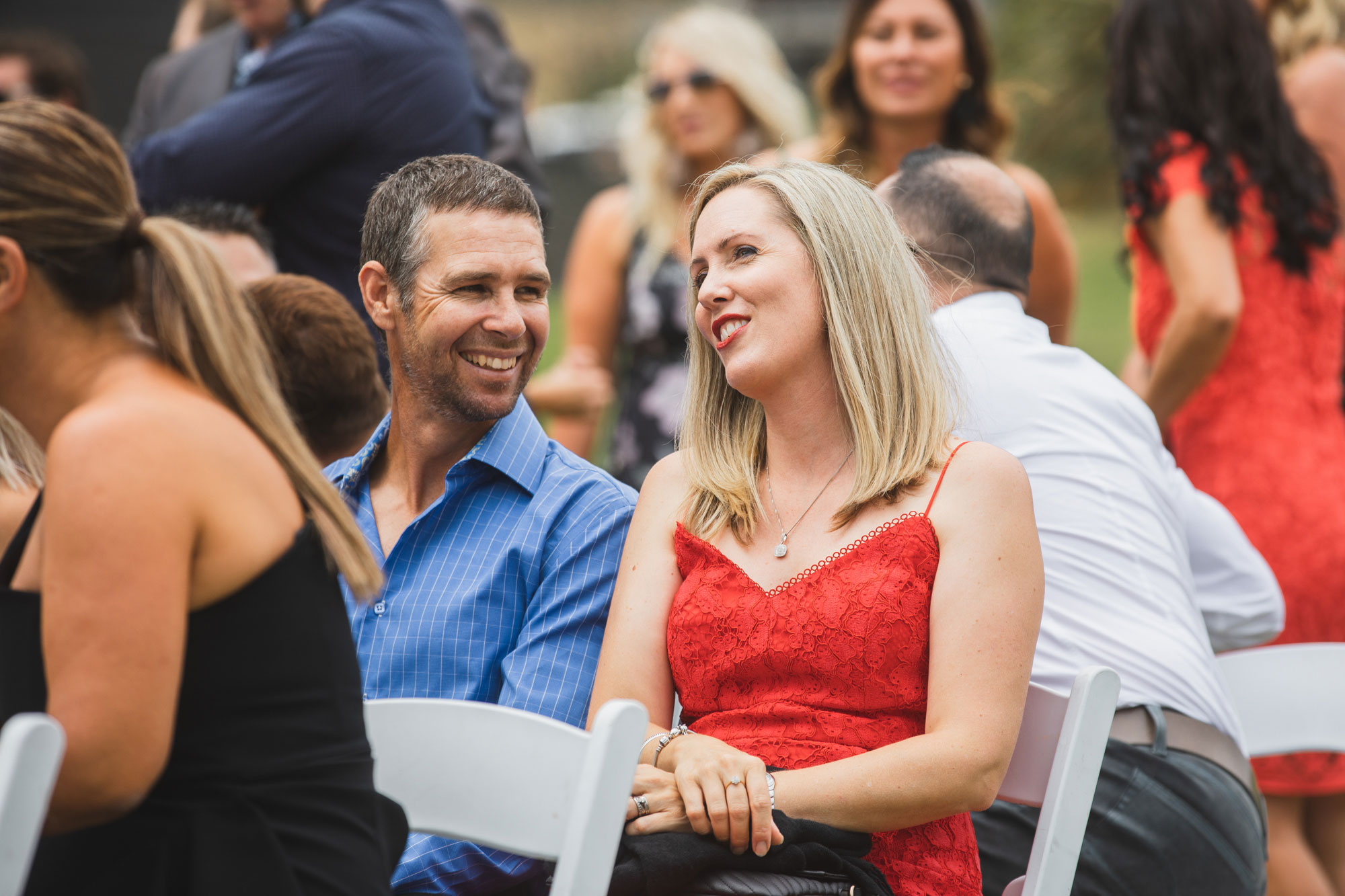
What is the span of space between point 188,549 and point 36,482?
0.76 meters

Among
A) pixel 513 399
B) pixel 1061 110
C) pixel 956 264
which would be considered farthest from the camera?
pixel 1061 110

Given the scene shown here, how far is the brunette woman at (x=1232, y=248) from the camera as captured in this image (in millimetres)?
3584

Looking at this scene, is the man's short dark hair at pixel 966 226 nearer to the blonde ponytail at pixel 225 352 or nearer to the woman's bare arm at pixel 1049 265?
the woman's bare arm at pixel 1049 265

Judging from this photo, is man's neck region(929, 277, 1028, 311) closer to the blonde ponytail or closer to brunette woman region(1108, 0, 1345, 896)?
brunette woman region(1108, 0, 1345, 896)

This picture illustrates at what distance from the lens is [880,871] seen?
2.08 meters

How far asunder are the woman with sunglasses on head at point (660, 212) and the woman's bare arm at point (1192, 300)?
1.51 metres

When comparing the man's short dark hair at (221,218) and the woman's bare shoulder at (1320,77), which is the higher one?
the woman's bare shoulder at (1320,77)

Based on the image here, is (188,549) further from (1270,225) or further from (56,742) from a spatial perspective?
(1270,225)

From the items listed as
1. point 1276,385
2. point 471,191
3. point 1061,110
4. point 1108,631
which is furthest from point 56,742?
point 1061,110

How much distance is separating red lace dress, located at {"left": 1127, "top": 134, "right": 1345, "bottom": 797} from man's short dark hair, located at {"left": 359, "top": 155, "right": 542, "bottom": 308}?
195 centimetres

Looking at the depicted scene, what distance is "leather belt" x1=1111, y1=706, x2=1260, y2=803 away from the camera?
252 cm

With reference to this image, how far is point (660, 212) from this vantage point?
4.80m

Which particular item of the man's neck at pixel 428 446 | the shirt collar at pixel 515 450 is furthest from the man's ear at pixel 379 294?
the shirt collar at pixel 515 450

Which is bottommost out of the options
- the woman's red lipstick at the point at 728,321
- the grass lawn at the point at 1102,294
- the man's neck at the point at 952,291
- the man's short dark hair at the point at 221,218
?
the grass lawn at the point at 1102,294
